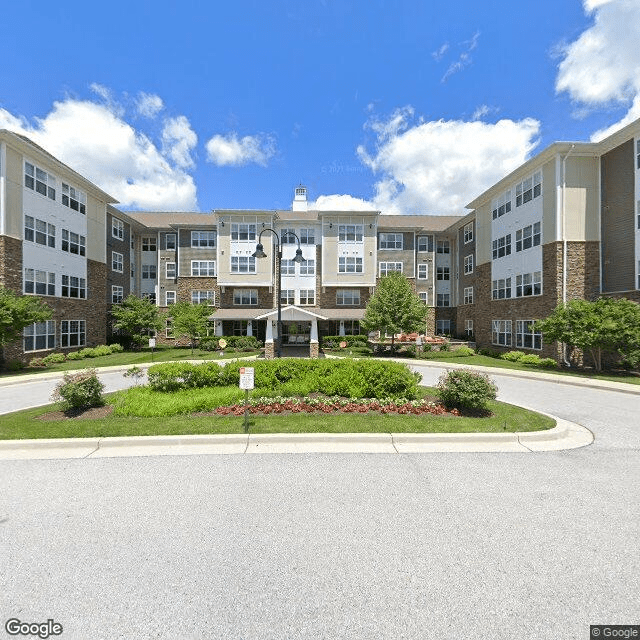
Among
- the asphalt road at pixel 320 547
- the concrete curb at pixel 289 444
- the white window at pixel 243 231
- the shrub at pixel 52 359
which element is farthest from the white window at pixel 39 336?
the asphalt road at pixel 320 547

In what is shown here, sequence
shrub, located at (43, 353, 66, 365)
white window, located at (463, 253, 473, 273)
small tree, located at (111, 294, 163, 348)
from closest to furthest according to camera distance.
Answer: shrub, located at (43, 353, 66, 365) < small tree, located at (111, 294, 163, 348) < white window, located at (463, 253, 473, 273)

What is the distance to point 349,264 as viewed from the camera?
114 ft

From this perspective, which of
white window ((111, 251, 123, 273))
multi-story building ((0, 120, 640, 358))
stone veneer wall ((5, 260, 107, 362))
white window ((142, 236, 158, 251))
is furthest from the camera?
white window ((142, 236, 158, 251))

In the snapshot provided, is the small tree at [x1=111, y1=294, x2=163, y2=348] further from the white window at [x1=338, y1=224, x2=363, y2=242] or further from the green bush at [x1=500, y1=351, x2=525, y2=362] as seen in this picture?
the green bush at [x1=500, y1=351, x2=525, y2=362]

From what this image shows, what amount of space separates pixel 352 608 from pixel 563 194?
26.3 meters

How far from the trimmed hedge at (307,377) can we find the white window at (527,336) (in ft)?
58.0

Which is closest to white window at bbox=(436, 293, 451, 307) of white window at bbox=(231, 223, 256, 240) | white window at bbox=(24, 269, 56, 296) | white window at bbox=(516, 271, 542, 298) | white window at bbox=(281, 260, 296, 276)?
white window at bbox=(516, 271, 542, 298)

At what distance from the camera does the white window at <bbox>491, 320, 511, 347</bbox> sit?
27.0 metres

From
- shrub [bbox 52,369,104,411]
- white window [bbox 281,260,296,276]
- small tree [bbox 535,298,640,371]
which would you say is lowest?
shrub [bbox 52,369,104,411]

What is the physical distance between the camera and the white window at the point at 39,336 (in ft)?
73.1

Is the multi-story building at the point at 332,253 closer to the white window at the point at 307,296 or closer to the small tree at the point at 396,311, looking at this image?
the white window at the point at 307,296

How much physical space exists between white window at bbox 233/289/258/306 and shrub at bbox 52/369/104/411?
25.3 meters

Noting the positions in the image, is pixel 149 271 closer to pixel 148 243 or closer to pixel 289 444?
pixel 148 243

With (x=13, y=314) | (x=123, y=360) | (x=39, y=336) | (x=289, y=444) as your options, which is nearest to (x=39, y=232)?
(x=39, y=336)
